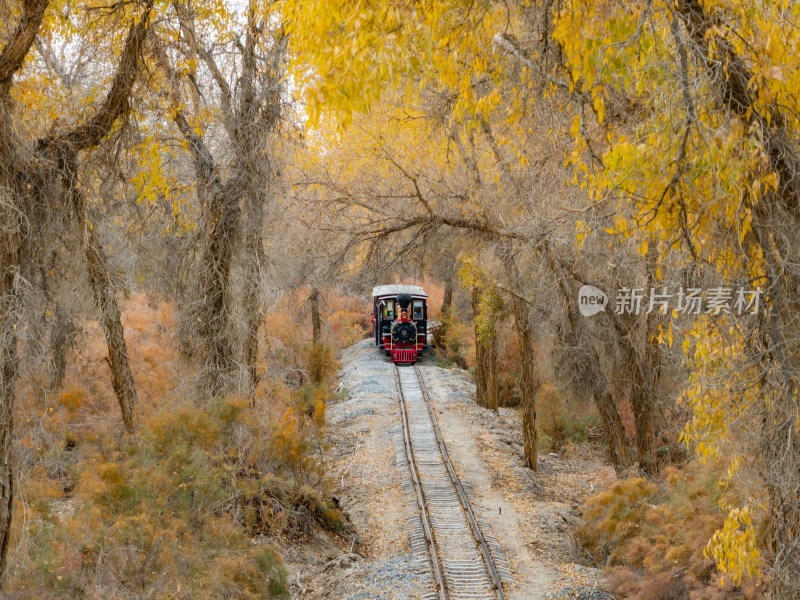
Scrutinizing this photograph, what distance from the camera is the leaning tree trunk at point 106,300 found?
7531mm

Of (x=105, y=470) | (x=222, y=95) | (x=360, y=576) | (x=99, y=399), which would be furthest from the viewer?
(x=99, y=399)

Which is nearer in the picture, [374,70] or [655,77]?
[374,70]

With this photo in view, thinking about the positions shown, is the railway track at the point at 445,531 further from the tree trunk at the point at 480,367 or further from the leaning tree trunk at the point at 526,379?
the tree trunk at the point at 480,367

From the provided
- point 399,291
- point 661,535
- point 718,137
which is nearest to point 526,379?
point 661,535

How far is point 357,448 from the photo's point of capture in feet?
57.9

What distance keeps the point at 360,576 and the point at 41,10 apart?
8185 mm

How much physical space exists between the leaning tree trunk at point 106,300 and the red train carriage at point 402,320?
1888 cm

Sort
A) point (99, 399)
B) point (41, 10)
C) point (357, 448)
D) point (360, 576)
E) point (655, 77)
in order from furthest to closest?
point (357, 448) < point (99, 399) < point (360, 576) < point (41, 10) < point (655, 77)

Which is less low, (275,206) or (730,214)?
(275,206)

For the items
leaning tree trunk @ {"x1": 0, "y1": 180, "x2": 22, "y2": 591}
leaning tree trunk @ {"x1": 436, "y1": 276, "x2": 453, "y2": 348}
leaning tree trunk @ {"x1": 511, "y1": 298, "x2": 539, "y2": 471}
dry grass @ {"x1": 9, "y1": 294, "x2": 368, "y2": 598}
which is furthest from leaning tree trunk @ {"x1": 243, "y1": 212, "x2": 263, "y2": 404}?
leaning tree trunk @ {"x1": 436, "y1": 276, "x2": 453, "y2": 348}

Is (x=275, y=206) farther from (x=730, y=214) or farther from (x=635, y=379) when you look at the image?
(x=730, y=214)

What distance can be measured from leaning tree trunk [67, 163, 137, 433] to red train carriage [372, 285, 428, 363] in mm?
18880

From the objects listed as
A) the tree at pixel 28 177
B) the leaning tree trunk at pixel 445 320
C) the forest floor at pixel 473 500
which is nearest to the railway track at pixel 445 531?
the forest floor at pixel 473 500

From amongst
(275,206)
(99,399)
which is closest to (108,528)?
(275,206)
